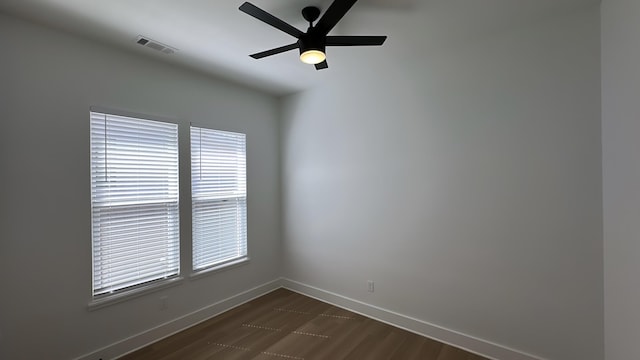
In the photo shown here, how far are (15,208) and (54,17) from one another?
1458mm

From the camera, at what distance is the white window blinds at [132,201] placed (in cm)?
231

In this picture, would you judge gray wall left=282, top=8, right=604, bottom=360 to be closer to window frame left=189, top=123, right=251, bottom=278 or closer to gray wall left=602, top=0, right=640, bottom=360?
gray wall left=602, top=0, right=640, bottom=360

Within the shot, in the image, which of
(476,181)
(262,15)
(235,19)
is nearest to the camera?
(262,15)

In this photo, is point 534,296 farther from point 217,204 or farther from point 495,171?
point 217,204

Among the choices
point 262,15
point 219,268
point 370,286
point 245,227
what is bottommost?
point 370,286

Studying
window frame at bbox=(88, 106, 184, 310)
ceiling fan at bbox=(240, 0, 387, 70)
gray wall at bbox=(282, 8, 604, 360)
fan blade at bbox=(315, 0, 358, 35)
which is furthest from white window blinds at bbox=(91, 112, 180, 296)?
fan blade at bbox=(315, 0, 358, 35)

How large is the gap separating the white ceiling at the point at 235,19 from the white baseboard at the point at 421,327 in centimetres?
273

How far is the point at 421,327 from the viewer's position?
2672mm

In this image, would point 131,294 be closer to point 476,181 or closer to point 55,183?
point 55,183

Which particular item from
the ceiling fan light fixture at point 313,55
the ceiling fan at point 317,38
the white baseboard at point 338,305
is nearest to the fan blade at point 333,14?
the ceiling fan at point 317,38

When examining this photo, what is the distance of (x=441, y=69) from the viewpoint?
8.39 feet

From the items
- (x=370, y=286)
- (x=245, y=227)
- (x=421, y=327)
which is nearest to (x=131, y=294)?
(x=245, y=227)

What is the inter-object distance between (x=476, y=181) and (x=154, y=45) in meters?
3.19

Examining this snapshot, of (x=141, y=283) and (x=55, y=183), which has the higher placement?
(x=55, y=183)
